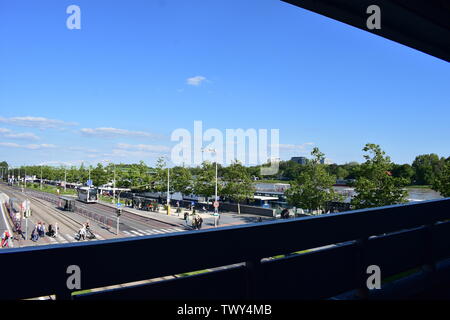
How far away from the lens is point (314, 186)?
1091 inches

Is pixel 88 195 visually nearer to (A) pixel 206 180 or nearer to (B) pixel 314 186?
(A) pixel 206 180

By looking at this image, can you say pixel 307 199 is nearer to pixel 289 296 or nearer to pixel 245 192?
pixel 245 192

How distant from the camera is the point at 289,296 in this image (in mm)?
2320

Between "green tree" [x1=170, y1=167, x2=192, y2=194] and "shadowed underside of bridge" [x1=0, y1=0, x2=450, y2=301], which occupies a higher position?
"shadowed underside of bridge" [x1=0, y1=0, x2=450, y2=301]

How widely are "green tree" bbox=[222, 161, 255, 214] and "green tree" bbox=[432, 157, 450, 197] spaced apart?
18.8m

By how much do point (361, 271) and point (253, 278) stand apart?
1203mm

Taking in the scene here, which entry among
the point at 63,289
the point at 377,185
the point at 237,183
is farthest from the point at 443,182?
the point at 63,289

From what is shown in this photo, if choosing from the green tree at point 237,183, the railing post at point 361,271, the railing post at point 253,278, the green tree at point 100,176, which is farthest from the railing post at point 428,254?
the green tree at point 100,176

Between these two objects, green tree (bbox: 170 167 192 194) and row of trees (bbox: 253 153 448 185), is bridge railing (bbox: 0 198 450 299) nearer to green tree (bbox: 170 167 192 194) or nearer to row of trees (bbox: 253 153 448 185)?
row of trees (bbox: 253 153 448 185)

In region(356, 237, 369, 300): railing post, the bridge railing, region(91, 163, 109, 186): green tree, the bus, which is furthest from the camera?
region(91, 163, 109, 186): green tree

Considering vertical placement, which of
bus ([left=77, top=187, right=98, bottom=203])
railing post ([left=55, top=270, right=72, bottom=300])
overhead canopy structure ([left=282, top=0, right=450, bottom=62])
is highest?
overhead canopy structure ([left=282, top=0, right=450, bottom=62])

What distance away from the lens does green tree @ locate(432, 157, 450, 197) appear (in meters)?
23.6

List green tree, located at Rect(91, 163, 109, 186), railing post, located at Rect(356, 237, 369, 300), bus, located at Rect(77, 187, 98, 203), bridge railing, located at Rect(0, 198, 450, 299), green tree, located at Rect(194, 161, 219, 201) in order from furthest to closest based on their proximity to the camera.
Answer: green tree, located at Rect(91, 163, 109, 186)
green tree, located at Rect(194, 161, 219, 201)
bus, located at Rect(77, 187, 98, 203)
railing post, located at Rect(356, 237, 369, 300)
bridge railing, located at Rect(0, 198, 450, 299)

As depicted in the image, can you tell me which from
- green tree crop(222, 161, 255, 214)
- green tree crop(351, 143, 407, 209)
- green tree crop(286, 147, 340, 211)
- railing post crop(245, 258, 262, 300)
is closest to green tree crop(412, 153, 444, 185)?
green tree crop(351, 143, 407, 209)
